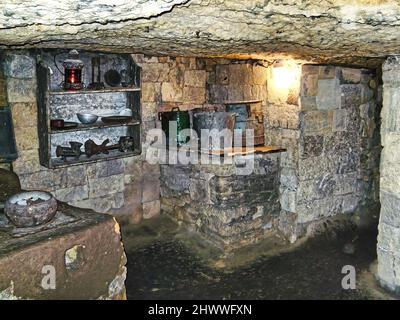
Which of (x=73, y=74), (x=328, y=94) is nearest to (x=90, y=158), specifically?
(x=73, y=74)

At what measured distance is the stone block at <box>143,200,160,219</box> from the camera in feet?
14.9

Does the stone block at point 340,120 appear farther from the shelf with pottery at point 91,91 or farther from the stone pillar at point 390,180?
the shelf with pottery at point 91,91

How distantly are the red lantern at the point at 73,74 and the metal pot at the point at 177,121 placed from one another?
1.06 metres

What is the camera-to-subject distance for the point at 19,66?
3.46 metres

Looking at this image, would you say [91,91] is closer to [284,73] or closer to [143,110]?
[143,110]

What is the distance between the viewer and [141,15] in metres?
1.50

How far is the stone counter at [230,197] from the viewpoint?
12.8ft

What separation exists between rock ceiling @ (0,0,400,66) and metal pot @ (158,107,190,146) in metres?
2.03

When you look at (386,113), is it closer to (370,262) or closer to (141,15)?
(370,262)

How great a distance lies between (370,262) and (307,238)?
69 cm

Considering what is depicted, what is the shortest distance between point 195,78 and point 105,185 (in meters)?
1.59

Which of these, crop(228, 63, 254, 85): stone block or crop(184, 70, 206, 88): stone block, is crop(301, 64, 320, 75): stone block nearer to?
crop(228, 63, 254, 85): stone block

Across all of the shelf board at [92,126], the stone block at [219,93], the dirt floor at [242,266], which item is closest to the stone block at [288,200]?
the dirt floor at [242,266]
